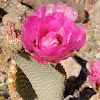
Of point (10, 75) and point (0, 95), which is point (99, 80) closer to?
point (10, 75)

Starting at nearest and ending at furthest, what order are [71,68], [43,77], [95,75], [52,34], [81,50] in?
1. [52,34]
2. [43,77]
3. [95,75]
4. [71,68]
5. [81,50]

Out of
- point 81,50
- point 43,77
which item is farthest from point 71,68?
point 43,77

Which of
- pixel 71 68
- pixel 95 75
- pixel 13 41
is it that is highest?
pixel 13 41

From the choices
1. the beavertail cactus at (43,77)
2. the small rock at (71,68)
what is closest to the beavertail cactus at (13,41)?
the beavertail cactus at (43,77)

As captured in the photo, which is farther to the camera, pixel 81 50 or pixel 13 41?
pixel 81 50

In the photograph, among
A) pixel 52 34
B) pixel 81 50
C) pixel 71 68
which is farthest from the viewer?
pixel 81 50

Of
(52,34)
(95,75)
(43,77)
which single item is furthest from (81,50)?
(52,34)

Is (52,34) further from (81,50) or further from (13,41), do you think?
(81,50)

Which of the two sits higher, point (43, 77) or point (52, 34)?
point (52, 34)

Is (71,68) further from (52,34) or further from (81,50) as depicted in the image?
(52,34)
